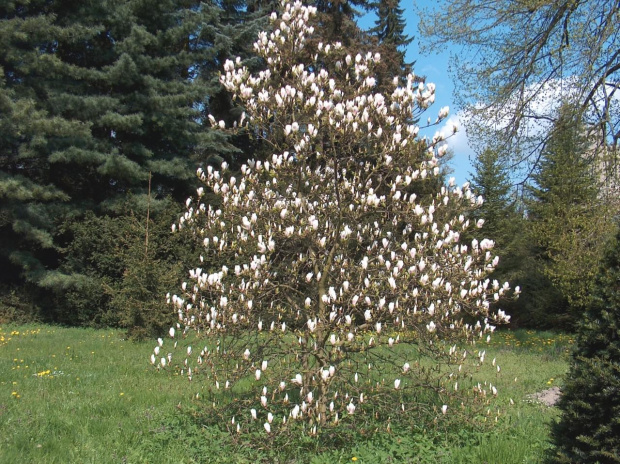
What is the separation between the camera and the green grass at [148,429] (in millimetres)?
4223

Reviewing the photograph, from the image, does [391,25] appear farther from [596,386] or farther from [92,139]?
[596,386]

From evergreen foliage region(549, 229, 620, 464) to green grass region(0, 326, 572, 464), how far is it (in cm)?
91

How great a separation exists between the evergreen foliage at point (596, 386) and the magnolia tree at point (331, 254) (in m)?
1.08

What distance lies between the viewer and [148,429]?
A: 15.9 ft

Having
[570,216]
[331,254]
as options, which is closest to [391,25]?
[570,216]

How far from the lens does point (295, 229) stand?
448 cm

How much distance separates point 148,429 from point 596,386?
12.9 feet

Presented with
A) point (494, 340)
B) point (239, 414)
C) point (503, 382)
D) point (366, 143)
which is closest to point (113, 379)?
point (239, 414)

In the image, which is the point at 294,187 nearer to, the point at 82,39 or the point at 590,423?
the point at 590,423

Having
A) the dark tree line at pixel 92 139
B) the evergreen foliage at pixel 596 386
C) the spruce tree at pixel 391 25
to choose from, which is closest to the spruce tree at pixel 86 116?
the dark tree line at pixel 92 139

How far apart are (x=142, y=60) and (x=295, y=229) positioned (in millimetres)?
14752

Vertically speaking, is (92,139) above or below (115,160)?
above

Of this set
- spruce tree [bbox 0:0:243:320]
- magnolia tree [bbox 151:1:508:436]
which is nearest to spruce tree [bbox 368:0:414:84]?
spruce tree [bbox 0:0:243:320]

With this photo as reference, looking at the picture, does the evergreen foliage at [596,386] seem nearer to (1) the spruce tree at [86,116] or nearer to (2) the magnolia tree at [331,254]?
(2) the magnolia tree at [331,254]
